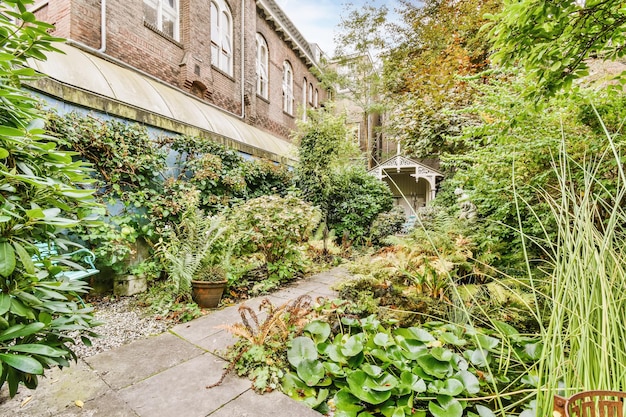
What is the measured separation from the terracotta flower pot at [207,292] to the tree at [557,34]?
10.6 ft

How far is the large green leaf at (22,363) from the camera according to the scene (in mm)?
836

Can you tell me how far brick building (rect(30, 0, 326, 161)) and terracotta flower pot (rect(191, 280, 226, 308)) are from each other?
2868 millimetres

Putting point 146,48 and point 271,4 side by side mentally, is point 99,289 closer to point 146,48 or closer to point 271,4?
point 146,48

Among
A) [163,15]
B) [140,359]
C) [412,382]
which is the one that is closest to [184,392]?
[140,359]

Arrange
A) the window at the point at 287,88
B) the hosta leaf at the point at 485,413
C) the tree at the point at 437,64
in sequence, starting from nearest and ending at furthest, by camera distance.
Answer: the hosta leaf at the point at 485,413
the tree at the point at 437,64
the window at the point at 287,88

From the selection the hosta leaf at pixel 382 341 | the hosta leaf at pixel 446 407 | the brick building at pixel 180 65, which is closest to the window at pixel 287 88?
the brick building at pixel 180 65

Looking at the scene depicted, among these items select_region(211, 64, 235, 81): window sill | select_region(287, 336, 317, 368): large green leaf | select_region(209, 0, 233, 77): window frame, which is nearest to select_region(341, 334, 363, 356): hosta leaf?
select_region(287, 336, 317, 368): large green leaf

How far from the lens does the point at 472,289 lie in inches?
103

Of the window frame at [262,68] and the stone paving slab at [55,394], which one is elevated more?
the window frame at [262,68]

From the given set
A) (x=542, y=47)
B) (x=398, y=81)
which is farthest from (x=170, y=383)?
(x=398, y=81)

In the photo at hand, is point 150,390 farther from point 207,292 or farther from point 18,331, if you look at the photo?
point 207,292

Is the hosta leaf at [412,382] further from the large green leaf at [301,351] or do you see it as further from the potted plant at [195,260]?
the potted plant at [195,260]

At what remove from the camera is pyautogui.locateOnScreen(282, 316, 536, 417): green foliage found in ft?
4.81

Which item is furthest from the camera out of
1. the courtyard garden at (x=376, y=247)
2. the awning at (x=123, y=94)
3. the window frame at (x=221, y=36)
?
the window frame at (x=221, y=36)
